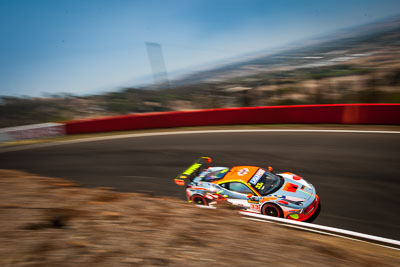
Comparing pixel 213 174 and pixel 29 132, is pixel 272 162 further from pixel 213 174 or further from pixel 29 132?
pixel 29 132

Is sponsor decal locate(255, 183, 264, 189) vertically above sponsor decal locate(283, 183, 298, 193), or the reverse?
sponsor decal locate(255, 183, 264, 189)

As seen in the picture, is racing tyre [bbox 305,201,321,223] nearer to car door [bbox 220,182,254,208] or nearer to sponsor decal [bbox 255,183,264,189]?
sponsor decal [bbox 255,183,264,189]

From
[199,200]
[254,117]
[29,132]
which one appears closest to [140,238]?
[199,200]

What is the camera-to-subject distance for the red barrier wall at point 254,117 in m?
12.6

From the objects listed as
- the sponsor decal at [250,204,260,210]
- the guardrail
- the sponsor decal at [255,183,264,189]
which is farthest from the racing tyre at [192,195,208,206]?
the guardrail

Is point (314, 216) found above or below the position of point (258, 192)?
below

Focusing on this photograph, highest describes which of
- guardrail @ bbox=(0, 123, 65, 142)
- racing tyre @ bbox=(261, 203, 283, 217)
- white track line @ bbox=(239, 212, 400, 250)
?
guardrail @ bbox=(0, 123, 65, 142)

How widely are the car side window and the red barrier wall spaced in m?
8.38

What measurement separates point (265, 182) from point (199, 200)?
1681 mm

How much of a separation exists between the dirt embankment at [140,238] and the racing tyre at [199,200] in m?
1.65

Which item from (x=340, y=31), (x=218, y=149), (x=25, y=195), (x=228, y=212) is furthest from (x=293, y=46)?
(x=25, y=195)

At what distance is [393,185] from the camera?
734 cm

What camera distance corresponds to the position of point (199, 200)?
23.3 feet

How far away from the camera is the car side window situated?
6547 mm
